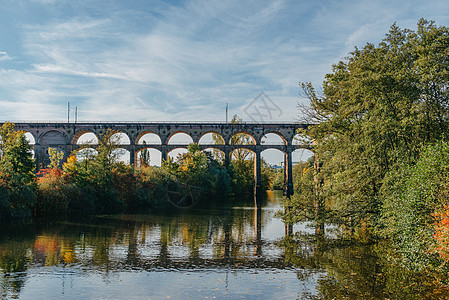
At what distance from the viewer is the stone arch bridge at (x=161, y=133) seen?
53719 mm

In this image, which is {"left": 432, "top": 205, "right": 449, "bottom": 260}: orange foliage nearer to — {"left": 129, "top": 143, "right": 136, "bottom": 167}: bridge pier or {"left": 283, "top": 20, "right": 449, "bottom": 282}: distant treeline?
{"left": 283, "top": 20, "right": 449, "bottom": 282}: distant treeline

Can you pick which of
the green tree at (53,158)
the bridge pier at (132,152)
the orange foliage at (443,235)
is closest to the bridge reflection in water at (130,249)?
the orange foliage at (443,235)

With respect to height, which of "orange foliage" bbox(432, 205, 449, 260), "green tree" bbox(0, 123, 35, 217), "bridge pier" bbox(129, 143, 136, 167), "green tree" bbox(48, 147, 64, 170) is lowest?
"orange foliage" bbox(432, 205, 449, 260)

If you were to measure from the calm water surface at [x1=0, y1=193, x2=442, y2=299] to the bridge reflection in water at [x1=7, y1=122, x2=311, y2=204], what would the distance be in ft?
114

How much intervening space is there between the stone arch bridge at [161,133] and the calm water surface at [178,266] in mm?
A: 34756

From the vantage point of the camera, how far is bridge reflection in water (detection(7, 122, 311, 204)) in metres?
53.7

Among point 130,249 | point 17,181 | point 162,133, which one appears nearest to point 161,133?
point 162,133

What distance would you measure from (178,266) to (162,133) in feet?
142

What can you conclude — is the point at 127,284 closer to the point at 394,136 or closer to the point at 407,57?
the point at 394,136

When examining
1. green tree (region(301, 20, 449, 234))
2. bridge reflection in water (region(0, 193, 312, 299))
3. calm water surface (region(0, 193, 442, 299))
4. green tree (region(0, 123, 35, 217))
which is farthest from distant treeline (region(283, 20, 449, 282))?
green tree (region(0, 123, 35, 217))

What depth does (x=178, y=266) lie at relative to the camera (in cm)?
1218

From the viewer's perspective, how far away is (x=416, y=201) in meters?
10.8

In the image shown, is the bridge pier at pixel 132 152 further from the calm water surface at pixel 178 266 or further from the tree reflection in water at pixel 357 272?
the tree reflection in water at pixel 357 272

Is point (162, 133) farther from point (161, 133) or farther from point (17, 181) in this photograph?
point (17, 181)
